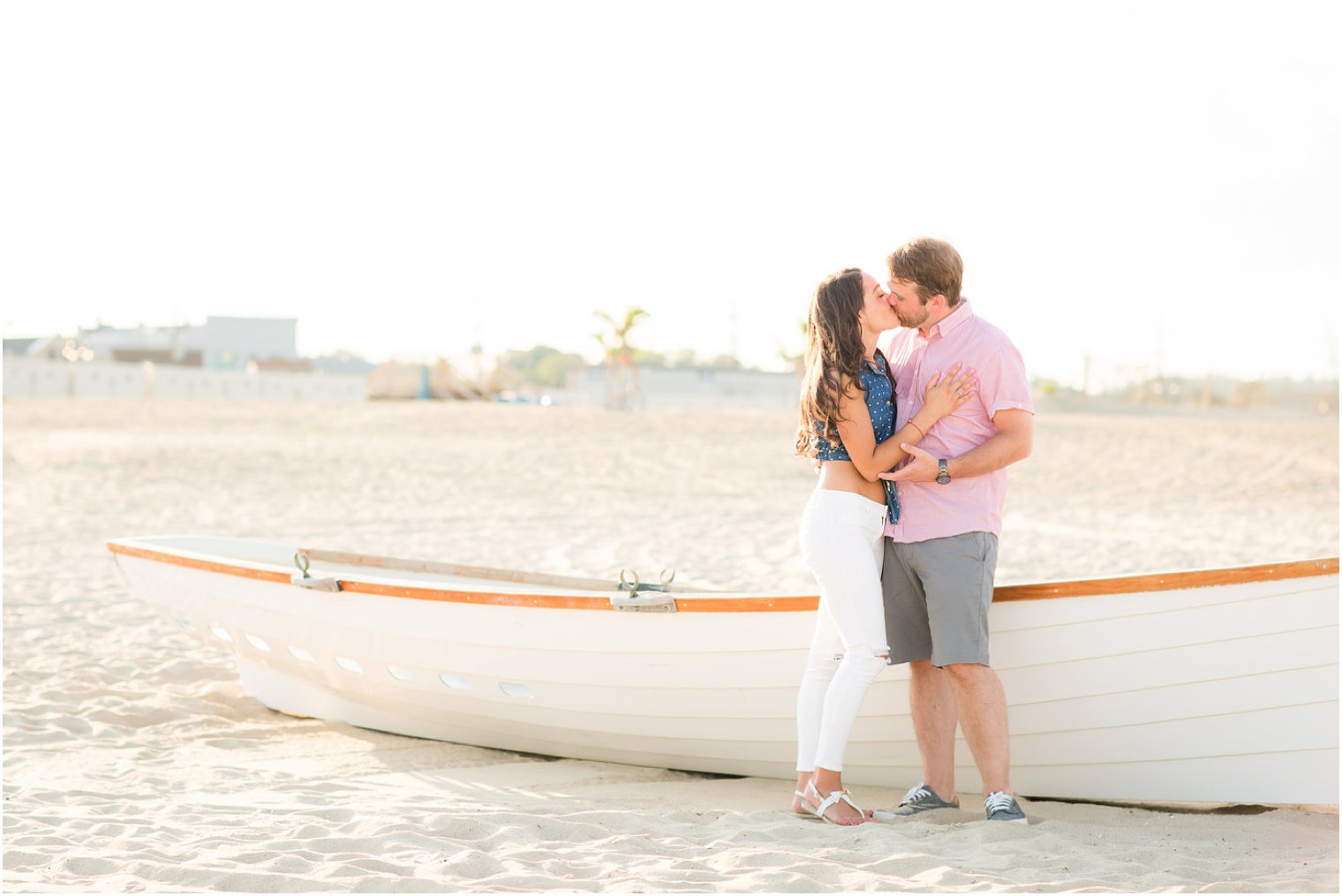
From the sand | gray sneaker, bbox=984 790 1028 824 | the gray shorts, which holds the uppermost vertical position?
the gray shorts

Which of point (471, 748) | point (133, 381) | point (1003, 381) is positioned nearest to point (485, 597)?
point (471, 748)

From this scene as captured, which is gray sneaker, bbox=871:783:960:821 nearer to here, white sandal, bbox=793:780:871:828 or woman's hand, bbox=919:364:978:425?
white sandal, bbox=793:780:871:828

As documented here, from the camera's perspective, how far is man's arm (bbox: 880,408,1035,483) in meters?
3.64

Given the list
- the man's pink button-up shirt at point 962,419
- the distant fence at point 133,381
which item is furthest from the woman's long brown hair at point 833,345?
the distant fence at point 133,381

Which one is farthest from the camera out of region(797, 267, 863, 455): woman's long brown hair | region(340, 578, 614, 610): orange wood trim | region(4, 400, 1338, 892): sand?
region(340, 578, 614, 610): orange wood trim

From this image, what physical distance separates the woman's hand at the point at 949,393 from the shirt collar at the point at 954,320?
0.44ft

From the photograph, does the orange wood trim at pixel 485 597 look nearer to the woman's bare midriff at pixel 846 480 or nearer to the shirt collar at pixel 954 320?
the woman's bare midriff at pixel 846 480

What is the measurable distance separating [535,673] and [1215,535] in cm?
1012

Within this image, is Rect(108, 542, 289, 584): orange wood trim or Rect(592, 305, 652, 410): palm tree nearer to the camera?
Rect(108, 542, 289, 584): orange wood trim

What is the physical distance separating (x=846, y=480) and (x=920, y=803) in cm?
105

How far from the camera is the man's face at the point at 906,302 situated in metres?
3.72

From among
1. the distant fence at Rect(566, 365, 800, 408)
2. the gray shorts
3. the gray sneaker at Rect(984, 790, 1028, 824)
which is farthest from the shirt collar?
the distant fence at Rect(566, 365, 800, 408)

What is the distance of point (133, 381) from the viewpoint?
116ft

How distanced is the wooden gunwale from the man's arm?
0.39 m
